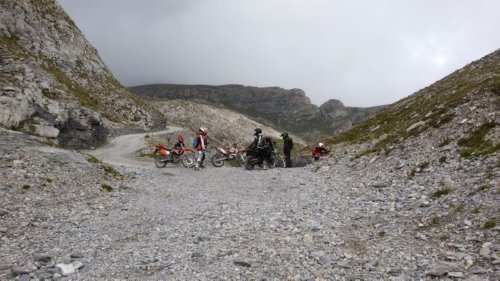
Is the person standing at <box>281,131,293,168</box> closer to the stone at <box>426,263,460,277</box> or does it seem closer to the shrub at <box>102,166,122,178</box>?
the shrub at <box>102,166,122,178</box>

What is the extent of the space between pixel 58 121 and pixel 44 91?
41.2ft

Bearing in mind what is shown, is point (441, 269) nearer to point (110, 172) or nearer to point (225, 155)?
point (110, 172)

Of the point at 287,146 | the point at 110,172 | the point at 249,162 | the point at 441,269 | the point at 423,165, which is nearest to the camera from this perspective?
the point at 441,269

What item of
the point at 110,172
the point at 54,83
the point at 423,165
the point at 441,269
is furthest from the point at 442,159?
Result: the point at 54,83

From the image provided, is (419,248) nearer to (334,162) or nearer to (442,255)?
(442,255)

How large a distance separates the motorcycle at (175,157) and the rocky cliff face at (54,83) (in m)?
14.2

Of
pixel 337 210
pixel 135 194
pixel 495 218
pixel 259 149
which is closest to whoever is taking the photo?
pixel 495 218

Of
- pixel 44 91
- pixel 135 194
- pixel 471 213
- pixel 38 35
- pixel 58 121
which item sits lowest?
pixel 135 194

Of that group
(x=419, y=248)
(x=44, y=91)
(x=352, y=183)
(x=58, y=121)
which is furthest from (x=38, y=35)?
(x=419, y=248)

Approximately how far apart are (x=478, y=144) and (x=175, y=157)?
22396 millimetres

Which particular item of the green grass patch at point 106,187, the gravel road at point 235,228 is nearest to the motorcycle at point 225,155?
the gravel road at point 235,228

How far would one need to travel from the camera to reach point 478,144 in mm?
15062

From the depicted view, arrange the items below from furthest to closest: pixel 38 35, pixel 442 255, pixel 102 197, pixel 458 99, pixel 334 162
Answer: pixel 38 35 < pixel 334 162 < pixel 458 99 < pixel 102 197 < pixel 442 255

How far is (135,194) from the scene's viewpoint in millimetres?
17812
